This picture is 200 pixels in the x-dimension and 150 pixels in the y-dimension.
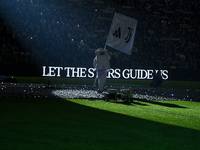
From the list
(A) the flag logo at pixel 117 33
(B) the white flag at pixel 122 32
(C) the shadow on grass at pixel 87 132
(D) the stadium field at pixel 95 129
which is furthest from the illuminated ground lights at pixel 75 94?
(C) the shadow on grass at pixel 87 132

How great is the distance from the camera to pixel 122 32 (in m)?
14.5

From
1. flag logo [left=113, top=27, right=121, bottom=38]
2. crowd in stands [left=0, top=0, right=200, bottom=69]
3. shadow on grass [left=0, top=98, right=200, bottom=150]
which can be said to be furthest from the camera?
crowd in stands [left=0, top=0, right=200, bottom=69]

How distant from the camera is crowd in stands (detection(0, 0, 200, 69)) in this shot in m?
27.5

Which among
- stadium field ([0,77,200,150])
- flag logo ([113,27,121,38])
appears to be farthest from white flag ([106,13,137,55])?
stadium field ([0,77,200,150])

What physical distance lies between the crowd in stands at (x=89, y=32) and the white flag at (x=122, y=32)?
38.1 ft

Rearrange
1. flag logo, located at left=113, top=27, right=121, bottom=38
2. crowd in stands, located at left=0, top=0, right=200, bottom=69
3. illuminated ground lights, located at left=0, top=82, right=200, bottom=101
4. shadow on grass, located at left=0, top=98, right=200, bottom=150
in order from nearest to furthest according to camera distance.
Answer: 1. shadow on grass, located at left=0, top=98, right=200, bottom=150
2. illuminated ground lights, located at left=0, top=82, right=200, bottom=101
3. flag logo, located at left=113, top=27, right=121, bottom=38
4. crowd in stands, located at left=0, top=0, right=200, bottom=69

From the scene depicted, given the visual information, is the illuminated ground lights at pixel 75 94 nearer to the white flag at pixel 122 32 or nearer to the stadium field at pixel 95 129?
the white flag at pixel 122 32

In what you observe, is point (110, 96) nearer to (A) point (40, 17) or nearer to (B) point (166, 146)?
(B) point (166, 146)

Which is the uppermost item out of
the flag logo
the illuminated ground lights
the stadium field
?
the flag logo

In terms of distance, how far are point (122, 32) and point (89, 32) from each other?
17.5 m

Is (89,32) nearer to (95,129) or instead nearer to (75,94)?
(75,94)

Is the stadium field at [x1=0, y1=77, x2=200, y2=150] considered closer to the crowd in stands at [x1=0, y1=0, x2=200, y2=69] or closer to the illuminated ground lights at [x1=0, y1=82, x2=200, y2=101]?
the illuminated ground lights at [x1=0, y1=82, x2=200, y2=101]

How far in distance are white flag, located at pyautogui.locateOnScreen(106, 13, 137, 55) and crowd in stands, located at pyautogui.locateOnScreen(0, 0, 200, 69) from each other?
1162cm

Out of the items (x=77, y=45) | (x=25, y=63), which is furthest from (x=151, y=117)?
(x=77, y=45)
